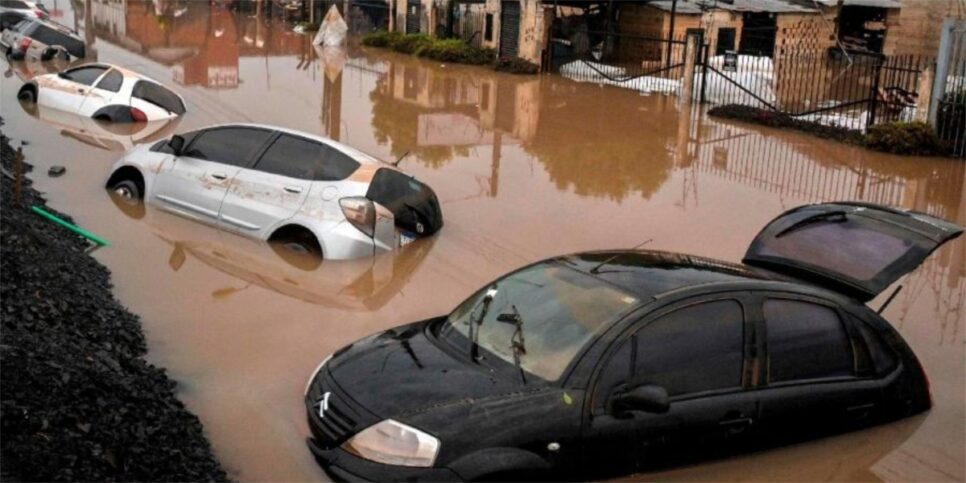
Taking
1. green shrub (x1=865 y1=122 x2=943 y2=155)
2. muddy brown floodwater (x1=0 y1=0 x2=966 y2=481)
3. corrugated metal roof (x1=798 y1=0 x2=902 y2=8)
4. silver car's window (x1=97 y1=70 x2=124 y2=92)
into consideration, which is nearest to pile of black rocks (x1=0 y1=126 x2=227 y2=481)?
muddy brown floodwater (x1=0 y1=0 x2=966 y2=481)

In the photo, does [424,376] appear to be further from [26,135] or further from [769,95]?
[769,95]

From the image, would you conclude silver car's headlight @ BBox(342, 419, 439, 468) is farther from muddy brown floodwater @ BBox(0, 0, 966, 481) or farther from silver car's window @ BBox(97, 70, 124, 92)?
silver car's window @ BBox(97, 70, 124, 92)

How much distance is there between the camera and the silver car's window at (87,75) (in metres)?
19.9

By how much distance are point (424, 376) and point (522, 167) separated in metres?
11.5

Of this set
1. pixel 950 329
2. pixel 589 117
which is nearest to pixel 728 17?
pixel 589 117

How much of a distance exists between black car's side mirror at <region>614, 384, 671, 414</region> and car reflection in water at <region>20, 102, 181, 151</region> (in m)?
13.4

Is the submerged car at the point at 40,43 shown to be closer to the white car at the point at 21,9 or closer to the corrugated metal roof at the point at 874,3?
the white car at the point at 21,9

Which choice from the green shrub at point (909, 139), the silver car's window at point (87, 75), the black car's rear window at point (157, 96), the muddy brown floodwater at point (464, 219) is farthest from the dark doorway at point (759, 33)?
the silver car's window at point (87, 75)

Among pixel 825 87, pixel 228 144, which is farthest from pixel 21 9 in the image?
pixel 228 144

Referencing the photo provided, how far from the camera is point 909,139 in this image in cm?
1961

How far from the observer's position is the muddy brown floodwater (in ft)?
23.1

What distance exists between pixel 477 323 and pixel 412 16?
1373 inches

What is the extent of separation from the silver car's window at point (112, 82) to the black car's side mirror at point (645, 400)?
16436 mm

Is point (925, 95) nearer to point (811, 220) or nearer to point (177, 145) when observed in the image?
point (811, 220)
